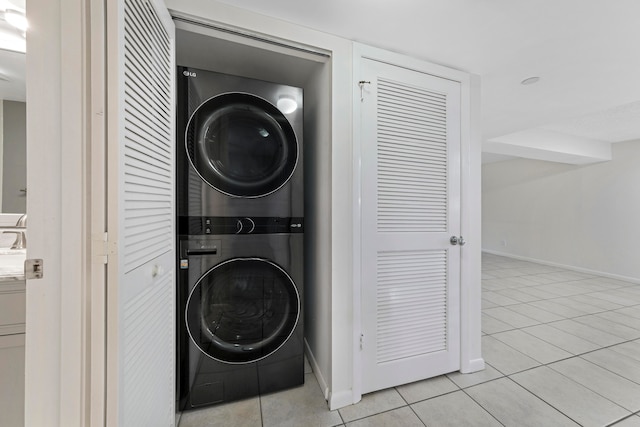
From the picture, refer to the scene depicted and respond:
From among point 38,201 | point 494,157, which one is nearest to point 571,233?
point 494,157

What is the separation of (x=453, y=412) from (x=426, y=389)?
19cm

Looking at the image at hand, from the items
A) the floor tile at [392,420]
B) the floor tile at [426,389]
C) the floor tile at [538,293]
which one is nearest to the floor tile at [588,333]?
the floor tile at [538,293]

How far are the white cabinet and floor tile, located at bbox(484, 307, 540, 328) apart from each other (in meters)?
3.54

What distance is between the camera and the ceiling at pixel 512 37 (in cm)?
116

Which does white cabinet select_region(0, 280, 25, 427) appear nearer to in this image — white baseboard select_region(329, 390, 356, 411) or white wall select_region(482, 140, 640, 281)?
white baseboard select_region(329, 390, 356, 411)

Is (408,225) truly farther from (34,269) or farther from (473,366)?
(34,269)

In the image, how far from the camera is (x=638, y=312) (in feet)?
9.18

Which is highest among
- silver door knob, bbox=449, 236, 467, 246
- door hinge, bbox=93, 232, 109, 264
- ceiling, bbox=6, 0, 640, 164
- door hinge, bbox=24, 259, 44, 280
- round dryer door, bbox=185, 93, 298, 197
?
ceiling, bbox=6, 0, 640, 164

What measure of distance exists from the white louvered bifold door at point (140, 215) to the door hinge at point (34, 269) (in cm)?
14

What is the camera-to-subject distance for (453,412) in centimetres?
137

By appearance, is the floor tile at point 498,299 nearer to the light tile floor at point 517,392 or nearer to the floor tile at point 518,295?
the floor tile at point 518,295

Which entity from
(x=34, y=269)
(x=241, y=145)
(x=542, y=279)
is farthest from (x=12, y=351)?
(x=542, y=279)

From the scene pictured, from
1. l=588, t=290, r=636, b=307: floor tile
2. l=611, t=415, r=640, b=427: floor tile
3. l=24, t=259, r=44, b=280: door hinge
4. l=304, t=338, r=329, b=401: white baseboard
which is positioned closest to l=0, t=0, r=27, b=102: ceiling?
l=24, t=259, r=44, b=280: door hinge

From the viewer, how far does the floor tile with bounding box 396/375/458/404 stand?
1.49 meters
